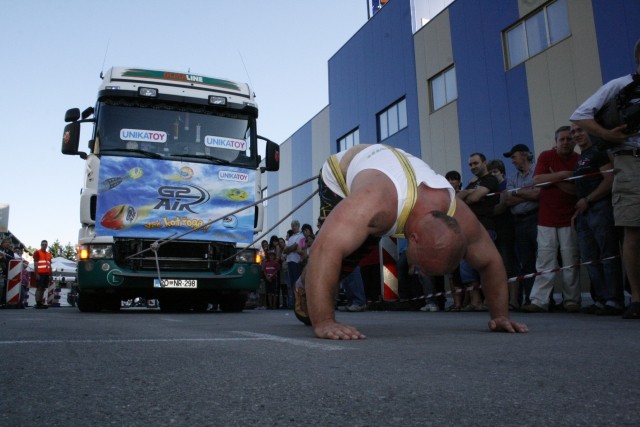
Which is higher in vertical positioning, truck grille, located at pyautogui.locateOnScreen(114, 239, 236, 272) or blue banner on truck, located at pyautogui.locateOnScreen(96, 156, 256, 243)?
blue banner on truck, located at pyautogui.locateOnScreen(96, 156, 256, 243)

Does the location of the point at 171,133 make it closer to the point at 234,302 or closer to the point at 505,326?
the point at 234,302

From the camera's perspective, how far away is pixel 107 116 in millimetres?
7379

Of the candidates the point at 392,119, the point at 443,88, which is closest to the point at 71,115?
the point at 443,88

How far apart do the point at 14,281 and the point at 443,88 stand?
1186 cm

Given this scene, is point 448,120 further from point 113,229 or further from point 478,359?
point 478,359

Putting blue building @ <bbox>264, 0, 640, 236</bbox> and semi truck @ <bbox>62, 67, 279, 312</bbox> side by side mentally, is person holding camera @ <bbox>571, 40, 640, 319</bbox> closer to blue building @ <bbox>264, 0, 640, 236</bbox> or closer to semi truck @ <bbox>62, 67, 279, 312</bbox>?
semi truck @ <bbox>62, 67, 279, 312</bbox>

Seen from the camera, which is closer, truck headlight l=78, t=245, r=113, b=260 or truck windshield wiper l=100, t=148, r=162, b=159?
truck headlight l=78, t=245, r=113, b=260

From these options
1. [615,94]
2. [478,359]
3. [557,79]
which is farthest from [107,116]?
[557,79]

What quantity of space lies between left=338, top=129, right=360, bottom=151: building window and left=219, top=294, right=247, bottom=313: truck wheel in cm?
1110

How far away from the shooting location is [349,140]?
64.3ft

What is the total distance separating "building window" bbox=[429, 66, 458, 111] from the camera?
14.5 m

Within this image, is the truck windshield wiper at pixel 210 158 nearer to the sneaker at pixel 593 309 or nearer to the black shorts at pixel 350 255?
the black shorts at pixel 350 255

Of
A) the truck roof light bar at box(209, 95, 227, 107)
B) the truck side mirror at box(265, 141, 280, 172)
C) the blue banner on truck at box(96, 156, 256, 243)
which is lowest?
the blue banner on truck at box(96, 156, 256, 243)

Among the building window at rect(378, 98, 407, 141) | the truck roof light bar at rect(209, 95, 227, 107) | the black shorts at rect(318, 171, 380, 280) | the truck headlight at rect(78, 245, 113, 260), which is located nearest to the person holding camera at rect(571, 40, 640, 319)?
the black shorts at rect(318, 171, 380, 280)
